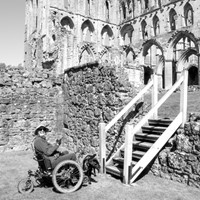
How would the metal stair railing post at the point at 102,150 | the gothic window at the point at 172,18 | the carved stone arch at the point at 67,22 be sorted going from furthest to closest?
1. the carved stone arch at the point at 67,22
2. the gothic window at the point at 172,18
3. the metal stair railing post at the point at 102,150

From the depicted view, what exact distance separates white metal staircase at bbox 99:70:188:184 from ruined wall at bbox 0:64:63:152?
4368mm

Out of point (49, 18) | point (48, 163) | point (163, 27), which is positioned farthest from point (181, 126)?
point (49, 18)

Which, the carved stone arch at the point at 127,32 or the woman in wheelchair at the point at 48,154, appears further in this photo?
the carved stone arch at the point at 127,32

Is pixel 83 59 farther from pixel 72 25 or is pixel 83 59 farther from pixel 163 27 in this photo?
pixel 163 27

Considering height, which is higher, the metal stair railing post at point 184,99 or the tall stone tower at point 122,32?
the tall stone tower at point 122,32

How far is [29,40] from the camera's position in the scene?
32.0 meters

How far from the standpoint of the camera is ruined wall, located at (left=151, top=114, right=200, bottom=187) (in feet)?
17.5

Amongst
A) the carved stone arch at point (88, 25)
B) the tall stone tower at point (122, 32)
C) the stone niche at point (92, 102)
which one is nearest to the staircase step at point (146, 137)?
the stone niche at point (92, 102)

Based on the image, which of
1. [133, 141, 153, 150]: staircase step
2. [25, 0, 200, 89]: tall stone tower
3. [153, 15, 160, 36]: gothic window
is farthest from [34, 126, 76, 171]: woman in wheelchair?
[153, 15, 160, 36]: gothic window

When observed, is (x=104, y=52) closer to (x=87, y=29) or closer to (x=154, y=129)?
(x=87, y=29)

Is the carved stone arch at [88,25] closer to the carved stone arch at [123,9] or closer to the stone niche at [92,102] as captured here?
the carved stone arch at [123,9]

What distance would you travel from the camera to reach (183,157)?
5566 millimetres

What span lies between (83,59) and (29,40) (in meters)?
7.29

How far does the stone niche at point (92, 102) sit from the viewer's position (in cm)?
708
